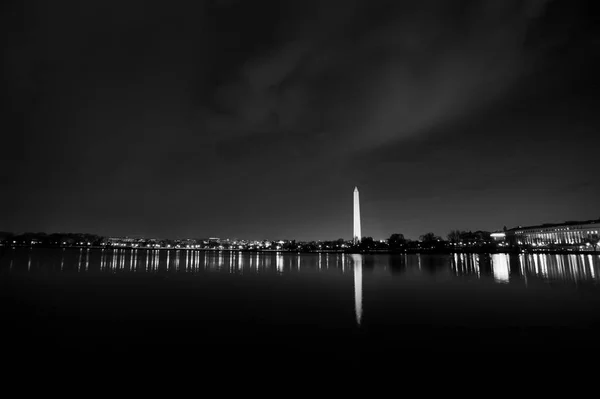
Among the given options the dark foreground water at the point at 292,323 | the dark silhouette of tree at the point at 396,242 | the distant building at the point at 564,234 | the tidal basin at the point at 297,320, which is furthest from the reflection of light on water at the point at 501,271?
the dark silhouette of tree at the point at 396,242

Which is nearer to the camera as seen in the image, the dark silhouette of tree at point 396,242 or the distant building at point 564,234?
the distant building at point 564,234

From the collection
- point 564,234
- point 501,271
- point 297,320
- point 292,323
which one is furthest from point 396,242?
point 292,323

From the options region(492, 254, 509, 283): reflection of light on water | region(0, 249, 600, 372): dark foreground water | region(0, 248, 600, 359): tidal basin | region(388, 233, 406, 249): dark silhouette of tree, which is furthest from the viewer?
A: region(388, 233, 406, 249): dark silhouette of tree

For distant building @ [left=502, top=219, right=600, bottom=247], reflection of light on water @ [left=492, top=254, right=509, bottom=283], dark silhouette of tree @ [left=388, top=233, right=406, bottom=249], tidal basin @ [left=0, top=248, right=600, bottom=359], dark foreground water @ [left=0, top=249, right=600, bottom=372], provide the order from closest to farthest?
dark foreground water @ [left=0, top=249, right=600, bottom=372] < tidal basin @ [left=0, top=248, right=600, bottom=359] < reflection of light on water @ [left=492, top=254, right=509, bottom=283] < distant building @ [left=502, top=219, right=600, bottom=247] < dark silhouette of tree @ [left=388, top=233, right=406, bottom=249]

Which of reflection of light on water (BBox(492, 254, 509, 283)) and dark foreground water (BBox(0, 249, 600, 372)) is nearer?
dark foreground water (BBox(0, 249, 600, 372))

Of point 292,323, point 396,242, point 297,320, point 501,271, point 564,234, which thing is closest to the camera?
point 292,323

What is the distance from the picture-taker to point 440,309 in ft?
63.7

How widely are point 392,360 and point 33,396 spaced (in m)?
9.96

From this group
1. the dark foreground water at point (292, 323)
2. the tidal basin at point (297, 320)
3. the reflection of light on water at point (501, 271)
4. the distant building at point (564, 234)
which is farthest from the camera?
the distant building at point (564, 234)

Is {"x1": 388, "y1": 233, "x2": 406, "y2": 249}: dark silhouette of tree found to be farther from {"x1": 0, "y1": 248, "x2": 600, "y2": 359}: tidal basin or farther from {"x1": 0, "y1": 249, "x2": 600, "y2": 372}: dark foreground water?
{"x1": 0, "y1": 249, "x2": 600, "y2": 372}: dark foreground water

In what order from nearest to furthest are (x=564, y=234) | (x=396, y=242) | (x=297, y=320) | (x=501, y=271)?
1. (x=297, y=320)
2. (x=501, y=271)
3. (x=564, y=234)
4. (x=396, y=242)

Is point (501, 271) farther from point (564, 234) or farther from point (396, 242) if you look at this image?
point (564, 234)

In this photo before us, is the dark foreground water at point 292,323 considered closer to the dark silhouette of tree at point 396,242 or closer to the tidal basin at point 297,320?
the tidal basin at point 297,320

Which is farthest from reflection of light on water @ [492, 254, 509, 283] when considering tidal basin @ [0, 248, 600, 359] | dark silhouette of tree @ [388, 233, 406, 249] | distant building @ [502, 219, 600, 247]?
dark silhouette of tree @ [388, 233, 406, 249]
